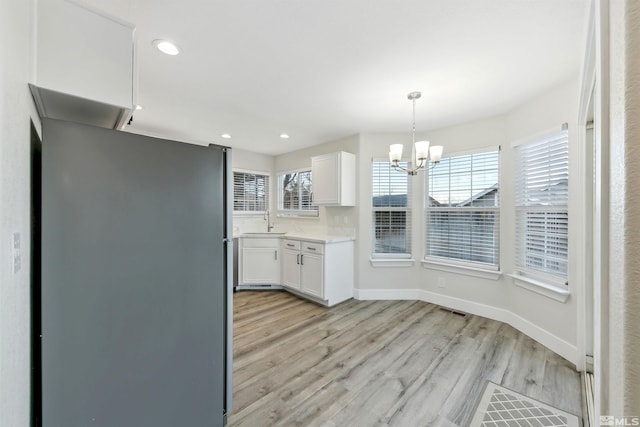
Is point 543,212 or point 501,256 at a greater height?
point 543,212

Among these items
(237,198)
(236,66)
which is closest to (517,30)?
(236,66)

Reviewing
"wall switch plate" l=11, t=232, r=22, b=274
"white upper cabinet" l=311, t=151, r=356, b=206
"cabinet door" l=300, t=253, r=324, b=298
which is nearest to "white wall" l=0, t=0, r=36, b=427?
"wall switch plate" l=11, t=232, r=22, b=274

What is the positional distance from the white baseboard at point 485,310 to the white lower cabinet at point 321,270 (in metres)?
0.35

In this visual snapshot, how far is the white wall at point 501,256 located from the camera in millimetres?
2320

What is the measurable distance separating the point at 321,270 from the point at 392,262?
3.52 feet

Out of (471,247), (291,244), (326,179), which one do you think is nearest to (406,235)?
(471,247)

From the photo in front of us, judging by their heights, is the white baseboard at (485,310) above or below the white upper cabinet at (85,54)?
below

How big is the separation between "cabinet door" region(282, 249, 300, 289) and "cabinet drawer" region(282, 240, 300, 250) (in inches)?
2.4

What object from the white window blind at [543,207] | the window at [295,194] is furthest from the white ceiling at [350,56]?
the window at [295,194]

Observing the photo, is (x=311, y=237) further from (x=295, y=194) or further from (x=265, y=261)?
(x=295, y=194)

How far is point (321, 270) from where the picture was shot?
3.46 meters

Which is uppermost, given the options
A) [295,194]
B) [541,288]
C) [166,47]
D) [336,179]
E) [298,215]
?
[166,47]

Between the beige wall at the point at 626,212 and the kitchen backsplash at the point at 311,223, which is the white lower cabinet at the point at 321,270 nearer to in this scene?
the kitchen backsplash at the point at 311,223

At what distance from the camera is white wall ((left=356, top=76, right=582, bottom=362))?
7.61ft
